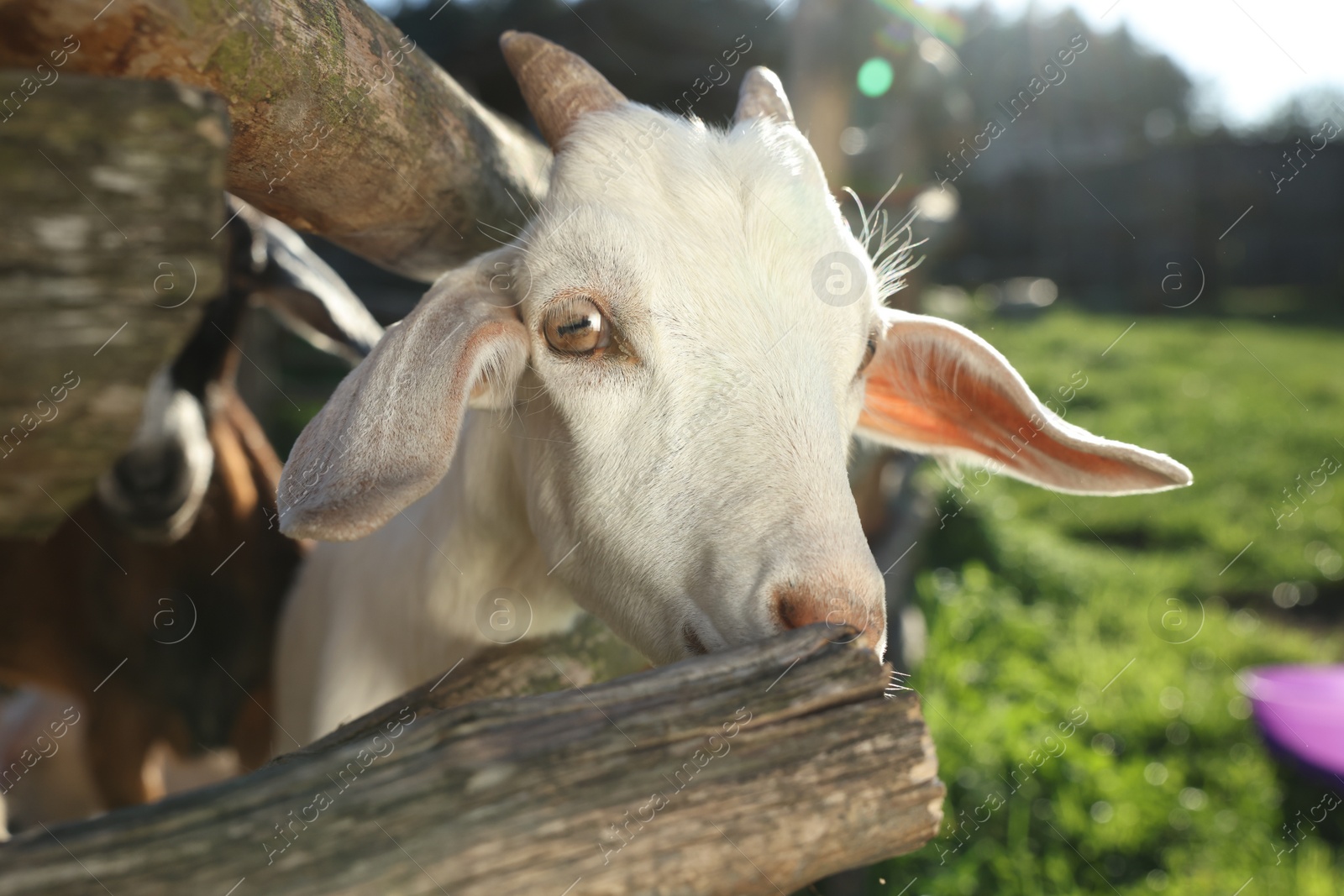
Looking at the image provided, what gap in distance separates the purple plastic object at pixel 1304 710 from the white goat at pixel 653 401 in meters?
2.68

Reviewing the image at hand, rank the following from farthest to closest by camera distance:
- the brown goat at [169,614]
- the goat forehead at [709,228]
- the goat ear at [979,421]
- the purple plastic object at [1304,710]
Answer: the purple plastic object at [1304,710], the brown goat at [169,614], the goat ear at [979,421], the goat forehead at [709,228]

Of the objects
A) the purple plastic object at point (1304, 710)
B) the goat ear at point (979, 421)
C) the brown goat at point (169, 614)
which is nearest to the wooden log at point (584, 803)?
the goat ear at point (979, 421)

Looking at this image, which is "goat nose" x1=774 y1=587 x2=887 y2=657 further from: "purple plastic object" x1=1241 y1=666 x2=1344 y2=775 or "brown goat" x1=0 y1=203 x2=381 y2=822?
"purple plastic object" x1=1241 y1=666 x2=1344 y2=775

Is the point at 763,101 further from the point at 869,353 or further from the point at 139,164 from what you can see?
the point at 139,164

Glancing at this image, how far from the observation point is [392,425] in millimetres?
1439

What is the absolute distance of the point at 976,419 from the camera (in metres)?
2.14

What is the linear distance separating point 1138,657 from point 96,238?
480 cm

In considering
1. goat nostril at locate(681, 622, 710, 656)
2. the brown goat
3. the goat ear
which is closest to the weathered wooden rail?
goat nostril at locate(681, 622, 710, 656)

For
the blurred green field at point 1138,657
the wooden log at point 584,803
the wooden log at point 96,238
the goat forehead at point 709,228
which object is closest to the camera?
the wooden log at point 584,803

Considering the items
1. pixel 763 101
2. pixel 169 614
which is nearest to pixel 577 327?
pixel 763 101

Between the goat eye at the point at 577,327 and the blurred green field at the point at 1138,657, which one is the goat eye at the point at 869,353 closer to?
the goat eye at the point at 577,327

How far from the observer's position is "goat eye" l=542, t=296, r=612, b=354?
5.21ft

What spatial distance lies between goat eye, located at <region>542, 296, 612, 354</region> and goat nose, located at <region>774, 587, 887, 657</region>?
53 cm

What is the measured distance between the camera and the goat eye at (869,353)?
180 centimetres
